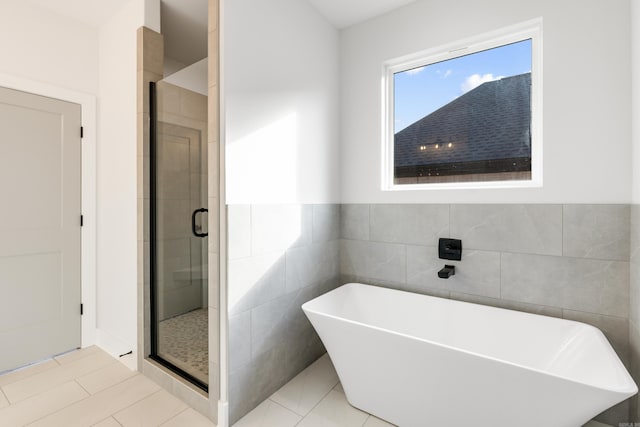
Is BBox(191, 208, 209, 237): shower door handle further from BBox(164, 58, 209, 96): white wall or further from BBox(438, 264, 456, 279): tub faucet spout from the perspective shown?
BBox(438, 264, 456, 279): tub faucet spout

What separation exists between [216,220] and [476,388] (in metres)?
1.50

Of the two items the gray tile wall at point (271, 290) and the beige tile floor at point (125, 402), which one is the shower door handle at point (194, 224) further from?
the beige tile floor at point (125, 402)

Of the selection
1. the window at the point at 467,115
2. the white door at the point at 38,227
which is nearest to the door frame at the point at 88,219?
the white door at the point at 38,227

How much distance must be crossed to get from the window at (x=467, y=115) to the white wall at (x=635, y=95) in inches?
15.4

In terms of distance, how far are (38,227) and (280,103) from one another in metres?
2.10

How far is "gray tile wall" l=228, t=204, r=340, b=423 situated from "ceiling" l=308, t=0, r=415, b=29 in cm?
152

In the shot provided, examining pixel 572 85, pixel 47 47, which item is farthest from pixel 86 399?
pixel 572 85

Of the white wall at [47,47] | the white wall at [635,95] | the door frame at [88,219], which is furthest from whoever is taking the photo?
the door frame at [88,219]

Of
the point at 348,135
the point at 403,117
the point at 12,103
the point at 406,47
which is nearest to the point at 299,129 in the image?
the point at 348,135

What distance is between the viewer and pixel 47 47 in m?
2.23

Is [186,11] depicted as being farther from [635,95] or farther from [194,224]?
[635,95]

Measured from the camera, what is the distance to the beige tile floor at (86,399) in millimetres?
1630

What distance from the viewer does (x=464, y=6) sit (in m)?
1.94

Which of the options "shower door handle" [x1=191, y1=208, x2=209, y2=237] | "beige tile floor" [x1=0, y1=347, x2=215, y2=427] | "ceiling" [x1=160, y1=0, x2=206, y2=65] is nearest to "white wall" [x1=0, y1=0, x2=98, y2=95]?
"ceiling" [x1=160, y1=0, x2=206, y2=65]
